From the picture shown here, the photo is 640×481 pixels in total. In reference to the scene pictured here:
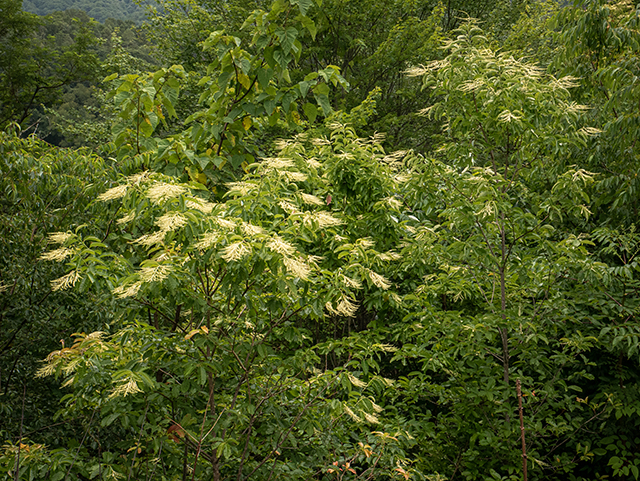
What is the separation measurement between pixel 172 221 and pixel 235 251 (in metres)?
0.31

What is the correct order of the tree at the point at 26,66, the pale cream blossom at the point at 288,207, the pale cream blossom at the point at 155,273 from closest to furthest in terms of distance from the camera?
the pale cream blossom at the point at 155,273 → the pale cream blossom at the point at 288,207 → the tree at the point at 26,66

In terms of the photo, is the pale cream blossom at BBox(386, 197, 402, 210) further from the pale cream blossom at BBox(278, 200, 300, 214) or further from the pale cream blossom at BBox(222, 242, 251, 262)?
the pale cream blossom at BBox(222, 242, 251, 262)

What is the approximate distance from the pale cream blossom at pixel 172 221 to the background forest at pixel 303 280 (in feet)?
0.06

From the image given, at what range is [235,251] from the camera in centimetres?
175

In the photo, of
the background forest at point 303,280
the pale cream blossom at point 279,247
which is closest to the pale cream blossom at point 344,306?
the background forest at point 303,280

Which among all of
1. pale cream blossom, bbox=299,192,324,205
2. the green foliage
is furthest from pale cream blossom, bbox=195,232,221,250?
the green foliage

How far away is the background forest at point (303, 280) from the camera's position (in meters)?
2.16

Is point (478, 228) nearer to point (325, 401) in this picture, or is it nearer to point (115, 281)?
point (325, 401)

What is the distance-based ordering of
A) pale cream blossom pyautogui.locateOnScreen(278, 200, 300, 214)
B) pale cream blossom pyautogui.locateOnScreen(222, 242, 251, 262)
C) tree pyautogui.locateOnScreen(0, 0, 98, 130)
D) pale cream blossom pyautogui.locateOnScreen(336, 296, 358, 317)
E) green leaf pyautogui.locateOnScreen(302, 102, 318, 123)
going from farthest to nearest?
tree pyautogui.locateOnScreen(0, 0, 98, 130), green leaf pyautogui.locateOnScreen(302, 102, 318, 123), pale cream blossom pyautogui.locateOnScreen(278, 200, 300, 214), pale cream blossom pyautogui.locateOnScreen(336, 296, 358, 317), pale cream blossom pyautogui.locateOnScreen(222, 242, 251, 262)

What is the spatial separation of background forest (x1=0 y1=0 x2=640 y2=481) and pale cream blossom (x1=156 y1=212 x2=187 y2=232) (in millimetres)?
19

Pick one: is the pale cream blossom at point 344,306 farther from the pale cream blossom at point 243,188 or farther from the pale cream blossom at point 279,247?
the pale cream blossom at point 243,188

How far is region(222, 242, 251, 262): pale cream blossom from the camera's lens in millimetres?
1736

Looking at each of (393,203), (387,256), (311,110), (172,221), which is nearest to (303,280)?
(172,221)

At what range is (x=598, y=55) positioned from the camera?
192 inches
